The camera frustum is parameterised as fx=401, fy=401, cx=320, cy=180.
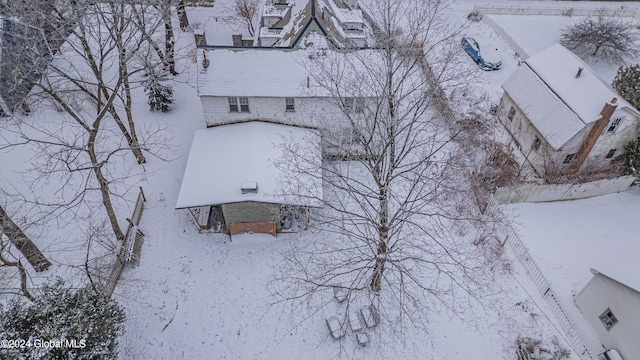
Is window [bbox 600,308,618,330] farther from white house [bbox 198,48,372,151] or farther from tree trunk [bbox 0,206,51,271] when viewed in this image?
tree trunk [bbox 0,206,51,271]

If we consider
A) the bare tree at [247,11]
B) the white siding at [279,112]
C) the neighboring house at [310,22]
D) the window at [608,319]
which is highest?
the bare tree at [247,11]

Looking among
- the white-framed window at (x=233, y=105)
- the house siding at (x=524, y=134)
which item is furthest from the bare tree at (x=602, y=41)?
the white-framed window at (x=233, y=105)

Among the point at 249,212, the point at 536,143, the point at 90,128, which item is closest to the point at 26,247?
the point at 90,128

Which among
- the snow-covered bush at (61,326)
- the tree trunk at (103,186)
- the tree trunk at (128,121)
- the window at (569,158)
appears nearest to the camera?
the snow-covered bush at (61,326)

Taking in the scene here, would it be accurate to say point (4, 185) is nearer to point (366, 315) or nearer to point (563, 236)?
point (366, 315)

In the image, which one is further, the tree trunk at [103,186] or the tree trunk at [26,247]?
the tree trunk at [103,186]

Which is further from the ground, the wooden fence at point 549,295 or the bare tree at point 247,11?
the bare tree at point 247,11

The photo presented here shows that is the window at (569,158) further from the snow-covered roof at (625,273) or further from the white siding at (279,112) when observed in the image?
the white siding at (279,112)
